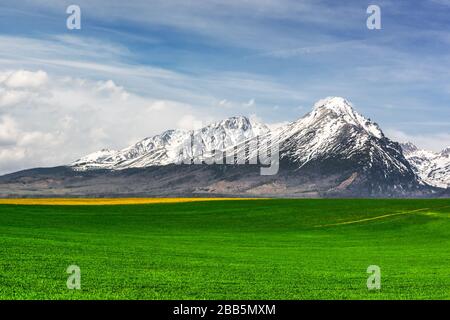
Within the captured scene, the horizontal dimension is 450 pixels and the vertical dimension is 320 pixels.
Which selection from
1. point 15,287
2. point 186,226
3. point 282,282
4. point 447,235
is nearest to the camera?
point 15,287

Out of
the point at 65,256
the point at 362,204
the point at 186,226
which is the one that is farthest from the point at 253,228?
the point at 65,256

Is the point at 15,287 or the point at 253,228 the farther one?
the point at 253,228

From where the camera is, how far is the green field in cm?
2878

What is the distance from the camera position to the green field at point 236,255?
28781 millimetres

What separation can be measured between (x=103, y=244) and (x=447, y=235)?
4512 cm

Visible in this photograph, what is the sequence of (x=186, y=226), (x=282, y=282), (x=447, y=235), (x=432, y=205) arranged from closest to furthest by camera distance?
(x=282, y=282) < (x=447, y=235) < (x=186, y=226) < (x=432, y=205)

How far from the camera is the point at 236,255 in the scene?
1940 inches

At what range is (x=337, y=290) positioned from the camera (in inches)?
1196

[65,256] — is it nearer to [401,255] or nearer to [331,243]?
[401,255]

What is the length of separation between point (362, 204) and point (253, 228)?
35.5 m
